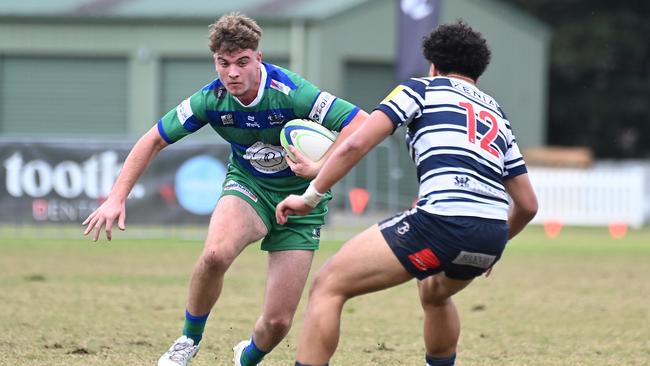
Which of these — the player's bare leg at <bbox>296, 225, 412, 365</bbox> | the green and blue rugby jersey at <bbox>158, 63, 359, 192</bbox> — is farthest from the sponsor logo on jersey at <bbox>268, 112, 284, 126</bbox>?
the player's bare leg at <bbox>296, 225, 412, 365</bbox>

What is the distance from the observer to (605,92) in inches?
1610

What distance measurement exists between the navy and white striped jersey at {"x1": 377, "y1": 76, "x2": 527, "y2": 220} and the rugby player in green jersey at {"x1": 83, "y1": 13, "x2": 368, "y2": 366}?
2.92 feet

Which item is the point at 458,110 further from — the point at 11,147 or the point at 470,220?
the point at 11,147

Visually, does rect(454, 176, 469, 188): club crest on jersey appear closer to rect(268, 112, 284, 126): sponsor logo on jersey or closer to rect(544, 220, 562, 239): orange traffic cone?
rect(268, 112, 284, 126): sponsor logo on jersey

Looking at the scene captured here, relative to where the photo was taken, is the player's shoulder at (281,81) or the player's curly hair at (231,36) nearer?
the player's curly hair at (231,36)

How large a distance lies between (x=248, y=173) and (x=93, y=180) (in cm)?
1042

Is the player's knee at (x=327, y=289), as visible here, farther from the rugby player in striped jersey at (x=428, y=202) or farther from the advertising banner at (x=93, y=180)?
the advertising banner at (x=93, y=180)

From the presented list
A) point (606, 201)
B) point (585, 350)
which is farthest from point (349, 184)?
point (585, 350)

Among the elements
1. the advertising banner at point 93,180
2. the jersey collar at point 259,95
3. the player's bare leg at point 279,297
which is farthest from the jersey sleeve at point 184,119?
the advertising banner at point 93,180

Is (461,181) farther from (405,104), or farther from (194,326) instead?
(194,326)

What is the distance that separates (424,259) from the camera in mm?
5777

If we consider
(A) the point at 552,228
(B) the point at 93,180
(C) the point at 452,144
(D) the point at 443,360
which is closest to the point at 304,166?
(C) the point at 452,144

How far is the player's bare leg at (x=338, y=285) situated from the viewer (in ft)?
18.8

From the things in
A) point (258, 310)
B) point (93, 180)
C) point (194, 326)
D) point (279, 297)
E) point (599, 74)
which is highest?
point (279, 297)
